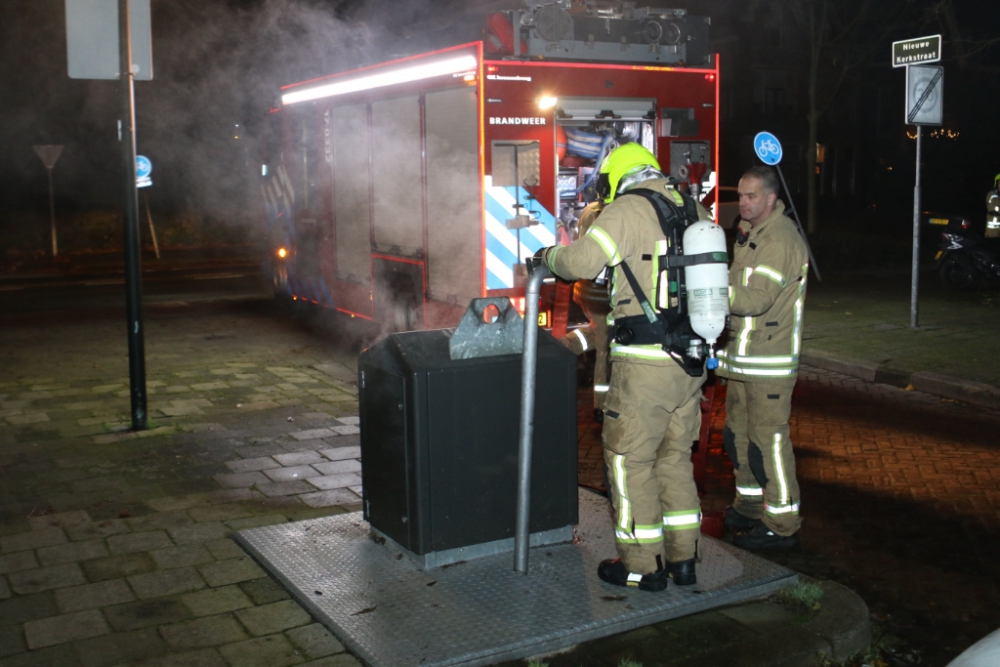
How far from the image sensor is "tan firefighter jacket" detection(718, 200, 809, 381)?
4.78m

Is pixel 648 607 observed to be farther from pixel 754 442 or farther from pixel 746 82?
pixel 746 82

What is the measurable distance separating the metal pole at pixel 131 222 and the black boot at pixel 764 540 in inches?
168

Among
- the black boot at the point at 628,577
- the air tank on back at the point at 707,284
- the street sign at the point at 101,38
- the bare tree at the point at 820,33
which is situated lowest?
the black boot at the point at 628,577

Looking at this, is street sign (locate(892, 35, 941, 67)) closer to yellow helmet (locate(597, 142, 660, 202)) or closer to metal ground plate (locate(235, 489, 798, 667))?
yellow helmet (locate(597, 142, 660, 202))

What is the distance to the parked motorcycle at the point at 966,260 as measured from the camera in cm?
1492

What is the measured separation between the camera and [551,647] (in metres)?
3.76

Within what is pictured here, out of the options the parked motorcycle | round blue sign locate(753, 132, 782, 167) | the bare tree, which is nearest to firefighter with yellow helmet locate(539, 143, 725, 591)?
round blue sign locate(753, 132, 782, 167)

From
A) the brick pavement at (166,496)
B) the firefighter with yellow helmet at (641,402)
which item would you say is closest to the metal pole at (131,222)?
the brick pavement at (166,496)

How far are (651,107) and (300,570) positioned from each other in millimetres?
5525

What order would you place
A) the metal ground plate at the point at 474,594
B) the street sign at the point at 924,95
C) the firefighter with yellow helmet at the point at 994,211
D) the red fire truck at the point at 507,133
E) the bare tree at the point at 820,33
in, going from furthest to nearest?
1. the bare tree at the point at 820,33
2. the firefighter with yellow helmet at the point at 994,211
3. the street sign at the point at 924,95
4. the red fire truck at the point at 507,133
5. the metal ground plate at the point at 474,594

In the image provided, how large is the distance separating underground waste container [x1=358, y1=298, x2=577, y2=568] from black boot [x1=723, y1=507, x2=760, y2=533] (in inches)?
41.5

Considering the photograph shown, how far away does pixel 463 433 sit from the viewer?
434 centimetres

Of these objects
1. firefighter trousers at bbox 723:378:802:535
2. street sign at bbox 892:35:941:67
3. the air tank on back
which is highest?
street sign at bbox 892:35:941:67

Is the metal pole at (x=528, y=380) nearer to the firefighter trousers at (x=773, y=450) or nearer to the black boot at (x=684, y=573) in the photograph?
the black boot at (x=684, y=573)
